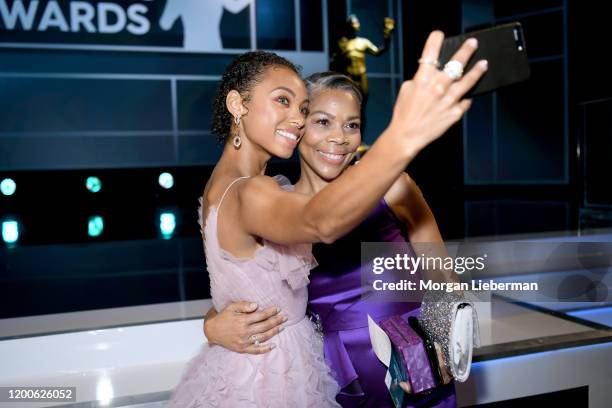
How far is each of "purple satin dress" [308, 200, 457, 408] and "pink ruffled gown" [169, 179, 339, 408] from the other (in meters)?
0.22

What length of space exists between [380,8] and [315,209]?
10.3 metres

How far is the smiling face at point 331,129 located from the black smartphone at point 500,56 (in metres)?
0.79

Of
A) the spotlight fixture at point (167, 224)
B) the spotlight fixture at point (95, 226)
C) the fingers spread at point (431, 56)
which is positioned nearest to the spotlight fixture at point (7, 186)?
the spotlight fixture at point (95, 226)

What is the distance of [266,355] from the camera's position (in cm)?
122

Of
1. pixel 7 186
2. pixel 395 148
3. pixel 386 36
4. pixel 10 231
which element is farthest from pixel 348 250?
pixel 7 186

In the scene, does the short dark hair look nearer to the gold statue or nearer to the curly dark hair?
the curly dark hair

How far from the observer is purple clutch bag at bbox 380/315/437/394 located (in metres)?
1.13

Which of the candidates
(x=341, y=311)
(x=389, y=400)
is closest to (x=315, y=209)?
(x=341, y=311)

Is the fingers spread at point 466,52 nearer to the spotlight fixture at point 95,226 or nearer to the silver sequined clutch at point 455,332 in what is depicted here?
the silver sequined clutch at point 455,332

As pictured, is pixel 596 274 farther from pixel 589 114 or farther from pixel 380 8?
pixel 380 8

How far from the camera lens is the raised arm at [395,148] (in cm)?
73

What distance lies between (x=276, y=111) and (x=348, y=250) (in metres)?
0.54

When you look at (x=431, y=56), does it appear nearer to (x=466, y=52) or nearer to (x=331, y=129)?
(x=466, y=52)

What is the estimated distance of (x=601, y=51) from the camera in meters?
8.55
